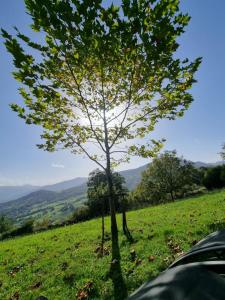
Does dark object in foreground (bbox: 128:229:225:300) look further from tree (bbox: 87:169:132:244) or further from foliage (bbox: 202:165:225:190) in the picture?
foliage (bbox: 202:165:225:190)

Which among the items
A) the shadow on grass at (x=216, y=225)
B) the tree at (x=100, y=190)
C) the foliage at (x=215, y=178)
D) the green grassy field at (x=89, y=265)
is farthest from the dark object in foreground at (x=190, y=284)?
the foliage at (x=215, y=178)

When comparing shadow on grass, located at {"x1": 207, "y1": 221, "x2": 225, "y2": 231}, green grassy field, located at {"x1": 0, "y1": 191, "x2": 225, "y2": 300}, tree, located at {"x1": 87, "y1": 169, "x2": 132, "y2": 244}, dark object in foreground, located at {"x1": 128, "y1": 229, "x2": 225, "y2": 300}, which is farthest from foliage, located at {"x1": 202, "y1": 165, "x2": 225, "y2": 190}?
dark object in foreground, located at {"x1": 128, "y1": 229, "x2": 225, "y2": 300}

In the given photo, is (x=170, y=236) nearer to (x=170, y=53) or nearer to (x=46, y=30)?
(x=170, y=53)

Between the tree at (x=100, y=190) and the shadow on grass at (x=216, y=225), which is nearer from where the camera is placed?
the shadow on grass at (x=216, y=225)

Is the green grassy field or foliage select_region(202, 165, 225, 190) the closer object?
the green grassy field

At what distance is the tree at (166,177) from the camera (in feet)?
202

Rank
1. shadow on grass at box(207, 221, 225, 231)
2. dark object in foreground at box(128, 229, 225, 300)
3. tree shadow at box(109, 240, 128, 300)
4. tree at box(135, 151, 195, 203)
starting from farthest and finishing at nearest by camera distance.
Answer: tree at box(135, 151, 195, 203) < shadow on grass at box(207, 221, 225, 231) < tree shadow at box(109, 240, 128, 300) < dark object in foreground at box(128, 229, 225, 300)

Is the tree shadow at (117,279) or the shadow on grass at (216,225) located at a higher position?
the shadow on grass at (216,225)

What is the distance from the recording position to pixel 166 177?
62344 millimetres

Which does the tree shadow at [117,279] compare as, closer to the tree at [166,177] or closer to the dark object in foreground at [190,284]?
the dark object in foreground at [190,284]

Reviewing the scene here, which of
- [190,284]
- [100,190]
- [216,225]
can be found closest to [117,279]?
[190,284]

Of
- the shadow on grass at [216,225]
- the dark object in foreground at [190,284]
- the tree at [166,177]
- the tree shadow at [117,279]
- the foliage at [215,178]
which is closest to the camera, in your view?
the dark object in foreground at [190,284]

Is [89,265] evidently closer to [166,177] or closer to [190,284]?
[190,284]

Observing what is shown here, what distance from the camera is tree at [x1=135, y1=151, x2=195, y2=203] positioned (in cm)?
6166
